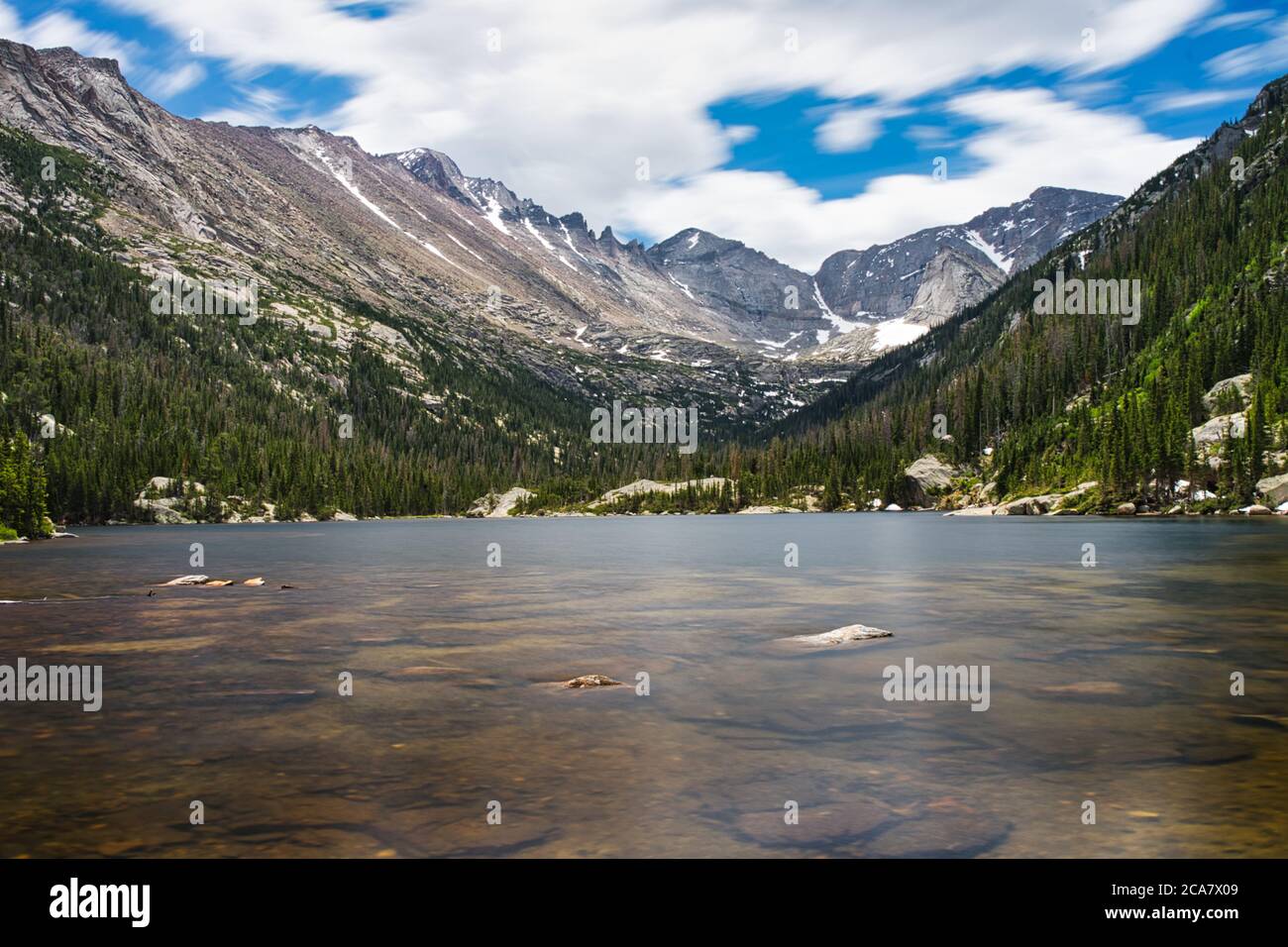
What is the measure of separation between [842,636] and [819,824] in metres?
17.8

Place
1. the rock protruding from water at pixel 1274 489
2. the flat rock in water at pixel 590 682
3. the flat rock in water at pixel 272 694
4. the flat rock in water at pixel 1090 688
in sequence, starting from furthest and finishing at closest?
the rock protruding from water at pixel 1274 489
the flat rock in water at pixel 590 682
the flat rock in water at pixel 272 694
the flat rock in water at pixel 1090 688

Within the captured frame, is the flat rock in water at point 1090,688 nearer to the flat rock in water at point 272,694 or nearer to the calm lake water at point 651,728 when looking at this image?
the calm lake water at point 651,728

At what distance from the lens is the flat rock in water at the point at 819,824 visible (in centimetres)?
1221

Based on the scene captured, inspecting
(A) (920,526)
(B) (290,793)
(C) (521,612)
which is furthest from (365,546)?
(B) (290,793)

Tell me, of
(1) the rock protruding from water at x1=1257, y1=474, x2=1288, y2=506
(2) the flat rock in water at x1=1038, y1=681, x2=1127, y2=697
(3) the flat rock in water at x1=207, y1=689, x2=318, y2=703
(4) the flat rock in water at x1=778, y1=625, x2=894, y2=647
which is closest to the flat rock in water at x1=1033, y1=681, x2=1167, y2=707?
(2) the flat rock in water at x1=1038, y1=681, x2=1127, y2=697

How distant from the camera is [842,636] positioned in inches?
1185

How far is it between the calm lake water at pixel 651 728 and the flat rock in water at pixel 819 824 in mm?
72

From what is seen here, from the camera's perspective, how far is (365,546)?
310ft

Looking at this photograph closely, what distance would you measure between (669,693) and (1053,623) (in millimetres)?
19409

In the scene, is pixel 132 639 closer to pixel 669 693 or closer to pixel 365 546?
pixel 669 693

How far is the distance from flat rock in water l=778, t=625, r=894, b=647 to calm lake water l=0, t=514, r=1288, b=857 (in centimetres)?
82
